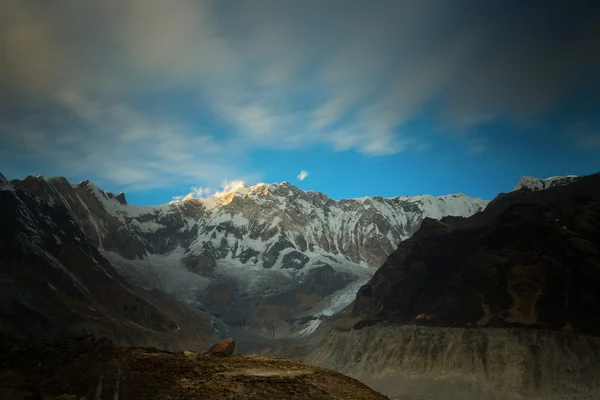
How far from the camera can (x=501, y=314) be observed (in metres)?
87.1

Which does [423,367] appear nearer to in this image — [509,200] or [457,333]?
[457,333]

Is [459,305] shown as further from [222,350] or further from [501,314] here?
[222,350]

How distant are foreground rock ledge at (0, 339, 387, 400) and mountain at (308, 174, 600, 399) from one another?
6176 cm

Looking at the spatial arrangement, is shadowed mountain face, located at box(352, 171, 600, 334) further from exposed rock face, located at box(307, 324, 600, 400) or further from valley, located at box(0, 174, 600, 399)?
exposed rock face, located at box(307, 324, 600, 400)

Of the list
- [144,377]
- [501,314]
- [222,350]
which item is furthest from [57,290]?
[144,377]

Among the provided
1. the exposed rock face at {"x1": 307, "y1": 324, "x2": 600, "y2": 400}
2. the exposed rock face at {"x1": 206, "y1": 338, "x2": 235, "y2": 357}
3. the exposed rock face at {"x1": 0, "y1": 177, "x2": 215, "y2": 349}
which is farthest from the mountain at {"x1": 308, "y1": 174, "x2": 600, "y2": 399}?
the exposed rock face at {"x1": 0, "y1": 177, "x2": 215, "y2": 349}

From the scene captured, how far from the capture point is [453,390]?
258 feet

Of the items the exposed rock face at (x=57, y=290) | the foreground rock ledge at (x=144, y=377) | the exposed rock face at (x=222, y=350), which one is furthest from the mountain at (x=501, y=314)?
the exposed rock face at (x=57, y=290)

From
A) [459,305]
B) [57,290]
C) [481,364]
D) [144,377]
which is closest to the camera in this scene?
[144,377]

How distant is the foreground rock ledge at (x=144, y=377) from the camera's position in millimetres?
19078

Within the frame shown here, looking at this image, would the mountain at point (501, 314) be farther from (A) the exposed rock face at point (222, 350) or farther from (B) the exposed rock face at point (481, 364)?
(A) the exposed rock face at point (222, 350)

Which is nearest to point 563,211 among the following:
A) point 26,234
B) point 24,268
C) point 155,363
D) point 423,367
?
point 423,367

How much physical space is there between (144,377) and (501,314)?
82.7m

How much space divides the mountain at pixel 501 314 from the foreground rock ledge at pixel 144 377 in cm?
6176
